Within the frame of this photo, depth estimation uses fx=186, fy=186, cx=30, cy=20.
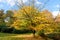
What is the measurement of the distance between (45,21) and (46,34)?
250 centimetres

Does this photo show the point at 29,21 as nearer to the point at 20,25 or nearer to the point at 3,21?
Result: the point at 20,25

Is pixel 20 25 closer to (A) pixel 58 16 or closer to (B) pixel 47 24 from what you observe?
(B) pixel 47 24

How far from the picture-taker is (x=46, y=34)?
24969 millimetres

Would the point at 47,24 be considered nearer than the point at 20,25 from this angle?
Yes

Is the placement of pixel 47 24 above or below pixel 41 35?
above

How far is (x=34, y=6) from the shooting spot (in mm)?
24781

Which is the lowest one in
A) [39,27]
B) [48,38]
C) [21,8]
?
[48,38]

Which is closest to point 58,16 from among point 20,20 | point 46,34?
point 46,34

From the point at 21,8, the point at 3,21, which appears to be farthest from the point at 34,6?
the point at 3,21

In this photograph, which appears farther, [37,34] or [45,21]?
[37,34]

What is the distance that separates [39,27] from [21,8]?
135 inches

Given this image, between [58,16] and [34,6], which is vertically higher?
[34,6]

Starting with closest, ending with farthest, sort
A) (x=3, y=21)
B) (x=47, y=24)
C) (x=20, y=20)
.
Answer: (x=47, y=24) → (x=20, y=20) → (x=3, y=21)

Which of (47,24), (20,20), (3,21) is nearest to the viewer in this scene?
(47,24)
